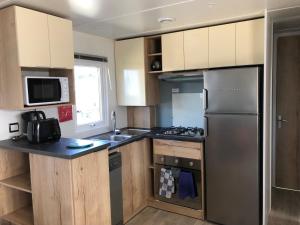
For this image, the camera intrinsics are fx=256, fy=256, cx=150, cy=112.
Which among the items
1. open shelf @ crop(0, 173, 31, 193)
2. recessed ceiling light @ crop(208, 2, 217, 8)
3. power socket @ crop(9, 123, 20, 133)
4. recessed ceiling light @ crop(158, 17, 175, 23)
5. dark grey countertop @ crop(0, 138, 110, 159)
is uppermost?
recessed ceiling light @ crop(158, 17, 175, 23)

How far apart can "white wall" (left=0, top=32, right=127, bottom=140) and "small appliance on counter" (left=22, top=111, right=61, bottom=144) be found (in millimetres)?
127

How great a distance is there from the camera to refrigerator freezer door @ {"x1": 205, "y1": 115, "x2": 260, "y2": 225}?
8.33ft

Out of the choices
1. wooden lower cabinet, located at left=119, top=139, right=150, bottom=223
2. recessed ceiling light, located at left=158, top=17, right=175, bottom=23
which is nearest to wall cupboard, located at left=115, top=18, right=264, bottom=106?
recessed ceiling light, located at left=158, top=17, right=175, bottom=23

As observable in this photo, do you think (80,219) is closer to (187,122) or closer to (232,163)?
(232,163)

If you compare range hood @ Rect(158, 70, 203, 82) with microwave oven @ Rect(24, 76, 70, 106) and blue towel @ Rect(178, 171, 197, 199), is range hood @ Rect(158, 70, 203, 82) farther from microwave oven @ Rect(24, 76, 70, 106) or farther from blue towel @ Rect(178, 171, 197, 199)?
microwave oven @ Rect(24, 76, 70, 106)

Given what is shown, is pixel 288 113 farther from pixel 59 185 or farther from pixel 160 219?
pixel 59 185

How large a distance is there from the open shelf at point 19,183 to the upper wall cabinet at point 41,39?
1.01 metres

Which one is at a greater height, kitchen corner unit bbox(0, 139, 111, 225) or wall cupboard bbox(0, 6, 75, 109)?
wall cupboard bbox(0, 6, 75, 109)

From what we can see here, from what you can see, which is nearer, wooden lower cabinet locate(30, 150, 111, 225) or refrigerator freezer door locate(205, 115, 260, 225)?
wooden lower cabinet locate(30, 150, 111, 225)

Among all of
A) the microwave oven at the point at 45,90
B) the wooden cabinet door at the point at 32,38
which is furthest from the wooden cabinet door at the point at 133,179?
the wooden cabinet door at the point at 32,38

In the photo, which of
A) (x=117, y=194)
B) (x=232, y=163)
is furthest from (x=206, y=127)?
(x=117, y=194)

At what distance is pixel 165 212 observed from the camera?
10.1ft

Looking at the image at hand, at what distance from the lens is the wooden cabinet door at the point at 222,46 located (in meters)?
2.76

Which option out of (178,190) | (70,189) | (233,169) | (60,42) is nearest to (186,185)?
(178,190)
